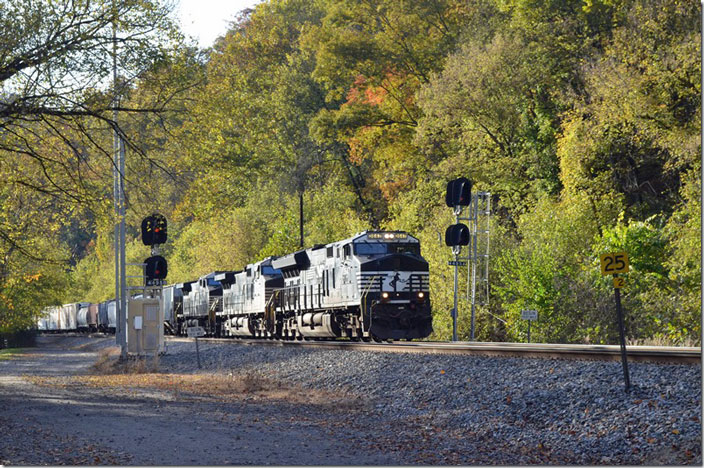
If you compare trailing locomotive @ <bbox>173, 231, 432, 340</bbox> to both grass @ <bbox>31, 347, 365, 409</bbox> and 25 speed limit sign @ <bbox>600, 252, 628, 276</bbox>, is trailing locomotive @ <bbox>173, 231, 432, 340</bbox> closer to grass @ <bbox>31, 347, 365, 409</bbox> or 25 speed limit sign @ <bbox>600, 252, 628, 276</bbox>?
grass @ <bbox>31, 347, 365, 409</bbox>

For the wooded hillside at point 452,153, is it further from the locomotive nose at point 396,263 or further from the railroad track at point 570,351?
the railroad track at point 570,351

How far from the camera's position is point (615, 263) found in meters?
14.5

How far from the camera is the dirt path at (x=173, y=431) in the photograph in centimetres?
1207

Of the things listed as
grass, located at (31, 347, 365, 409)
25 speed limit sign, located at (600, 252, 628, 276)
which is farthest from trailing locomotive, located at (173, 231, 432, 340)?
25 speed limit sign, located at (600, 252, 628, 276)

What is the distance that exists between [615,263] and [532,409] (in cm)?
282

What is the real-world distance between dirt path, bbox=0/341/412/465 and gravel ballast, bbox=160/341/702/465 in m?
1.07

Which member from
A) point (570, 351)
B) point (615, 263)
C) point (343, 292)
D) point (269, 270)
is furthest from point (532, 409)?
point (269, 270)

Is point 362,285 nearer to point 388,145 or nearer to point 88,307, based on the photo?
point 388,145

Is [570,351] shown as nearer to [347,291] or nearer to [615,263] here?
[615,263]

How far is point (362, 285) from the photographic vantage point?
87.5 ft

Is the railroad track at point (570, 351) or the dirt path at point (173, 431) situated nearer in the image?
the dirt path at point (173, 431)

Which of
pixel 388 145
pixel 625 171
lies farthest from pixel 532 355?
pixel 388 145

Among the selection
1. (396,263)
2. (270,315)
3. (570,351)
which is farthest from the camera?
(270,315)

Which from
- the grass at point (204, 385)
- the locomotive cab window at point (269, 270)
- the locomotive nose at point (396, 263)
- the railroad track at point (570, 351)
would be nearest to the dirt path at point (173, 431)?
the grass at point (204, 385)
